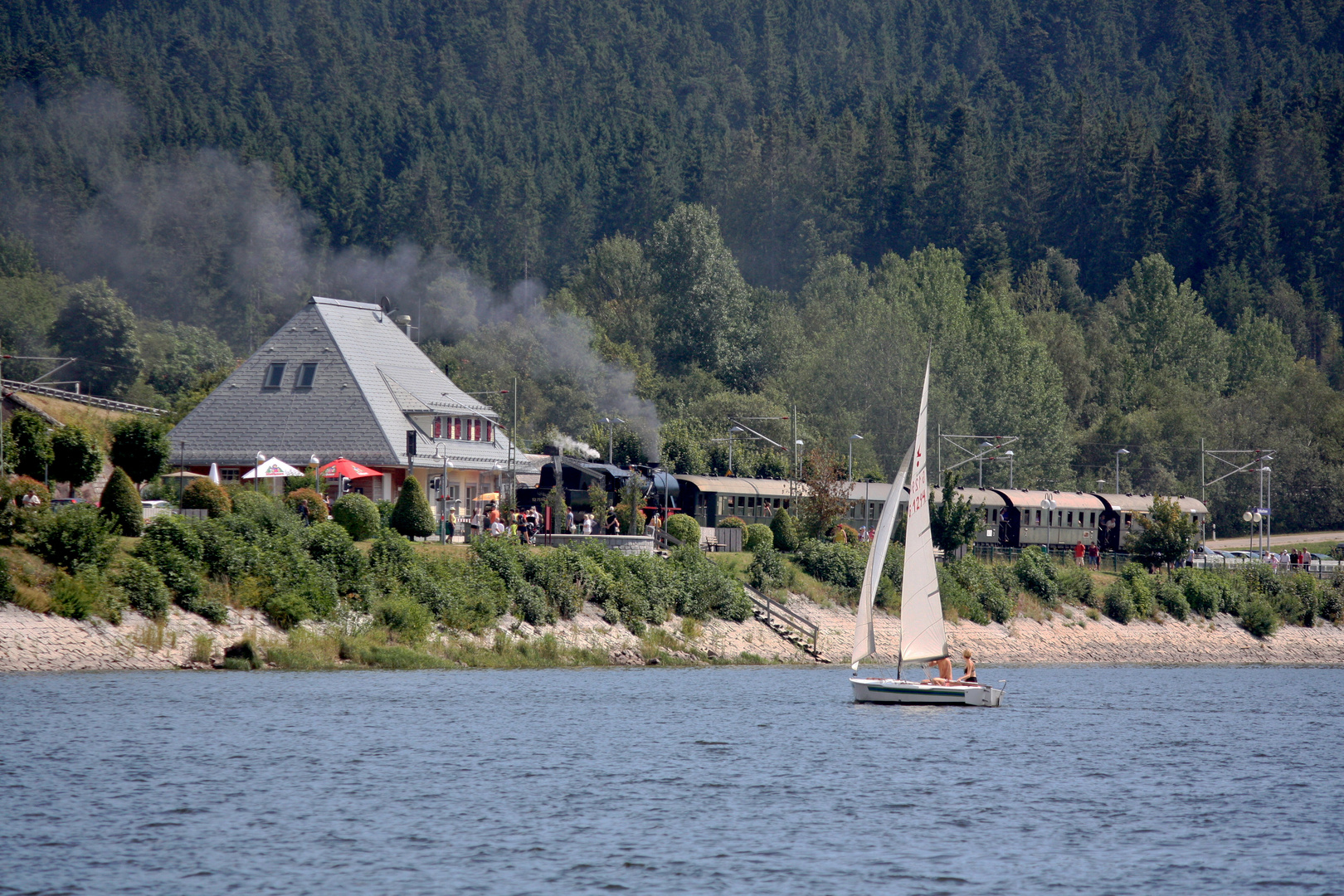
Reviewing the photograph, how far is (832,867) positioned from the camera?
73.9 feet

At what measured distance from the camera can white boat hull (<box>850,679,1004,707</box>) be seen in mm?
40344

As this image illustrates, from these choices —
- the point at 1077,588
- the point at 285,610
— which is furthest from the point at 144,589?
the point at 1077,588

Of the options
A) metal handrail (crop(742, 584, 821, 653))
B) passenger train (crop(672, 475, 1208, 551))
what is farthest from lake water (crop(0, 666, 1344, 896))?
passenger train (crop(672, 475, 1208, 551))

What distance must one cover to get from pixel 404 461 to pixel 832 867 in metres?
44.3

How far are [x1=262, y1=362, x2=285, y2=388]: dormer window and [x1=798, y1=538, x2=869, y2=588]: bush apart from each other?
81.7 feet

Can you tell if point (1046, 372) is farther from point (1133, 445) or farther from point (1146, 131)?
point (1146, 131)

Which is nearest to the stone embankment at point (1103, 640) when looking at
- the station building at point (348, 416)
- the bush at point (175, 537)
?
the station building at point (348, 416)

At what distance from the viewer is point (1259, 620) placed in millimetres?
72000

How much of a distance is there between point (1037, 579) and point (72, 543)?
41.3 meters

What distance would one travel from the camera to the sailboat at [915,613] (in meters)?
40.0

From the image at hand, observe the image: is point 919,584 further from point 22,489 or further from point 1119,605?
point 1119,605

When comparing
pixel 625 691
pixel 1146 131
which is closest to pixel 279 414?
pixel 625 691

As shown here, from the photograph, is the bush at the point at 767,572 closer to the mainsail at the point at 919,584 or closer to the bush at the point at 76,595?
the mainsail at the point at 919,584

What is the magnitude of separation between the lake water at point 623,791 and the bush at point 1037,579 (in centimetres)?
2109
